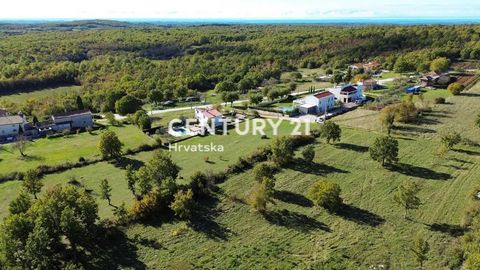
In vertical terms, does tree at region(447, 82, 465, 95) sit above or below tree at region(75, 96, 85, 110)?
above

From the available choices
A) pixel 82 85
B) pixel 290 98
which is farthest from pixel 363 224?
pixel 82 85

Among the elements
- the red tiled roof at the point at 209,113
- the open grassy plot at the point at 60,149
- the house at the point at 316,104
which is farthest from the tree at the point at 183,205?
the house at the point at 316,104

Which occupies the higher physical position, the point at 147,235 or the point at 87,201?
the point at 87,201

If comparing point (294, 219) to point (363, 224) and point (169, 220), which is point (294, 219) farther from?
point (169, 220)

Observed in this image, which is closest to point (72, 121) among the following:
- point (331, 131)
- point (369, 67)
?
point (331, 131)

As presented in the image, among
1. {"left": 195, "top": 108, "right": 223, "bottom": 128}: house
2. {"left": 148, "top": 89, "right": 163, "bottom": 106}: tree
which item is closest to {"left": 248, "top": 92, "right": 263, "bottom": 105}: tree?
{"left": 195, "top": 108, "right": 223, "bottom": 128}: house

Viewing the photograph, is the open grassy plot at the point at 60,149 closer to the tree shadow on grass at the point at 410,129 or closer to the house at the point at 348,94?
the tree shadow on grass at the point at 410,129

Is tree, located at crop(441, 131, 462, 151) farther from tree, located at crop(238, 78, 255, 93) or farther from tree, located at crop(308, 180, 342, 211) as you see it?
tree, located at crop(238, 78, 255, 93)
